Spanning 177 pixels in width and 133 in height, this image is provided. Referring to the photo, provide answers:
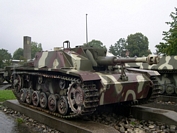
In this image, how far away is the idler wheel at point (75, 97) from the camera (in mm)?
6754

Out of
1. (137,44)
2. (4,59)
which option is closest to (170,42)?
(137,44)

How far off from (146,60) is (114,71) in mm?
2310

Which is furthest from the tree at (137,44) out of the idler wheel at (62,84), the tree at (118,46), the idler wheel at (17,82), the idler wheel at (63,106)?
the idler wheel at (63,106)

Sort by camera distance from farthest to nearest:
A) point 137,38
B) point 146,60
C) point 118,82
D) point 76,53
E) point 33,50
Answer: point 33,50, point 137,38, point 76,53, point 118,82, point 146,60

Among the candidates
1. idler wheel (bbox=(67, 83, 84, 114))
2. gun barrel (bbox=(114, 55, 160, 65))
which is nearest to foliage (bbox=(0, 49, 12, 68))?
idler wheel (bbox=(67, 83, 84, 114))

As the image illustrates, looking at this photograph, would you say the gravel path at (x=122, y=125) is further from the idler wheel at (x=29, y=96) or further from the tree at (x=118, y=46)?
the tree at (x=118, y=46)

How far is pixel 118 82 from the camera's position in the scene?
23.8 ft

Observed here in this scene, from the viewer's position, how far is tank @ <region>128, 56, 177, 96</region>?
1384 cm

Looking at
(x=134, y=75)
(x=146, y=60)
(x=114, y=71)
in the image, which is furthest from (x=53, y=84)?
(x=146, y=60)

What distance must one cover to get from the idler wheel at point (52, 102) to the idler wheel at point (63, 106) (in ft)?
0.88

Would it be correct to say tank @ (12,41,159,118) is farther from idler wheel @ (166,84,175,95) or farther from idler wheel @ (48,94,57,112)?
idler wheel @ (166,84,175,95)

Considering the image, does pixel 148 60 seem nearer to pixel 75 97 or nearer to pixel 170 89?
pixel 75 97

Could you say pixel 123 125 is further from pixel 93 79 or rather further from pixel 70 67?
pixel 70 67

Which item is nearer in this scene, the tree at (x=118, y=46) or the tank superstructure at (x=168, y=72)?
the tank superstructure at (x=168, y=72)
